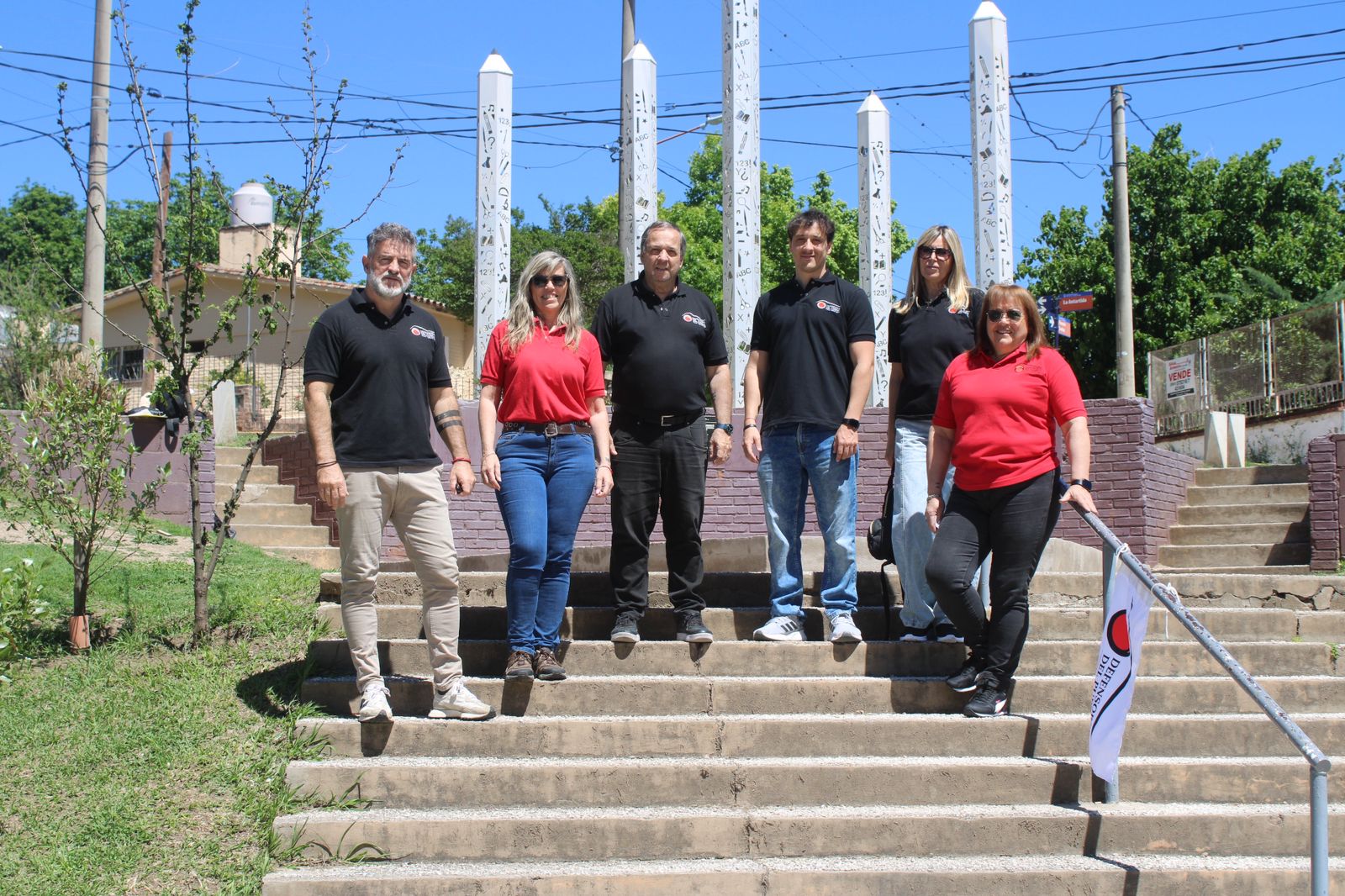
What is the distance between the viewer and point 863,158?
10266 mm

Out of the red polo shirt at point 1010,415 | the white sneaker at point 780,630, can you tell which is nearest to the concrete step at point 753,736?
the white sneaker at point 780,630

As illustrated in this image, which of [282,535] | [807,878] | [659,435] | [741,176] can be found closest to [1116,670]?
[807,878]

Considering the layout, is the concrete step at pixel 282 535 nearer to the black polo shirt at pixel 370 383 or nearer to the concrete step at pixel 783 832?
the black polo shirt at pixel 370 383

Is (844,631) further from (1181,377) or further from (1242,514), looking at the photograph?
(1181,377)

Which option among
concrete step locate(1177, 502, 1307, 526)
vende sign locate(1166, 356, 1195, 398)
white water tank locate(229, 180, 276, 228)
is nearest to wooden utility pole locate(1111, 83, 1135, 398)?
vende sign locate(1166, 356, 1195, 398)

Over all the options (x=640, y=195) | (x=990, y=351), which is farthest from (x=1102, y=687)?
(x=640, y=195)

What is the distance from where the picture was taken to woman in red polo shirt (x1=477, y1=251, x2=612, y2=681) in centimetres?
511

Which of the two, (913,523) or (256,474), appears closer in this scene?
(913,523)

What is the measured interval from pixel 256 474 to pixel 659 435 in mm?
7659

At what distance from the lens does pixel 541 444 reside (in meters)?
5.20

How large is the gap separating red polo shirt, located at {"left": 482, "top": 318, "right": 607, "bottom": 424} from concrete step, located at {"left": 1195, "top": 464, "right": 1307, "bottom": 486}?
8.75 m

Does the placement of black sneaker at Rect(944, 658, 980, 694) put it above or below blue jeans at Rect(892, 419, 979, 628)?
below

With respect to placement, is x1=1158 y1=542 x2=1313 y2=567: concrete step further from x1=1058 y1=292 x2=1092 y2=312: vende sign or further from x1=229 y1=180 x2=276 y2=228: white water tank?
x1=229 y1=180 x2=276 y2=228: white water tank

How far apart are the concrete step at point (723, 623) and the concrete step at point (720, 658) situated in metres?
0.24
